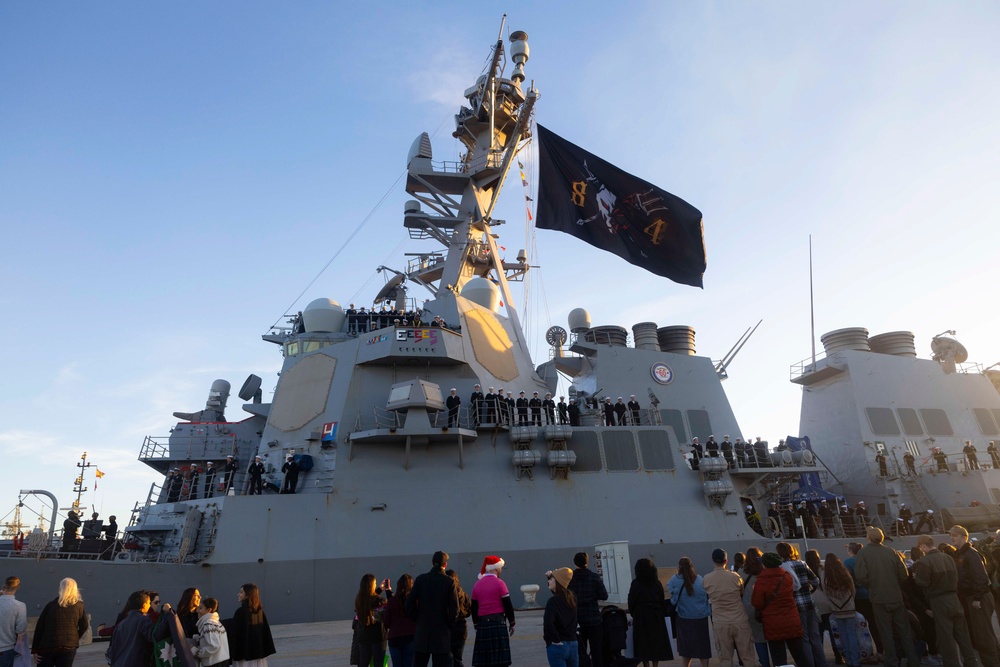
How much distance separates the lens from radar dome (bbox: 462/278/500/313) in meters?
19.4

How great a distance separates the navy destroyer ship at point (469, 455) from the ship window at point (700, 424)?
0.18ft

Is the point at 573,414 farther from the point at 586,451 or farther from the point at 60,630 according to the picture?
the point at 60,630

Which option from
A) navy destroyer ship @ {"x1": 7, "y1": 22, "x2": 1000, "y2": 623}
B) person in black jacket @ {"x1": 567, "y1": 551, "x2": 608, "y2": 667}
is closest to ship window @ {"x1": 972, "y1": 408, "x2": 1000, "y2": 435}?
navy destroyer ship @ {"x1": 7, "y1": 22, "x2": 1000, "y2": 623}

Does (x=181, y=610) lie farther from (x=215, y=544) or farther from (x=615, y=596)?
(x=215, y=544)

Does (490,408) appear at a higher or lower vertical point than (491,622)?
higher

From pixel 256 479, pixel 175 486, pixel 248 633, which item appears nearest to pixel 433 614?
pixel 248 633

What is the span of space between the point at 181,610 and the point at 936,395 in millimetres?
26211

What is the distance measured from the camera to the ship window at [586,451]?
16016 millimetres

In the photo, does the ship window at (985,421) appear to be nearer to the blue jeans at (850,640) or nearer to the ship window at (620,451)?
the ship window at (620,451)

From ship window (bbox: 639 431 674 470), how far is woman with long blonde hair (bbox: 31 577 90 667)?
42.1 feet

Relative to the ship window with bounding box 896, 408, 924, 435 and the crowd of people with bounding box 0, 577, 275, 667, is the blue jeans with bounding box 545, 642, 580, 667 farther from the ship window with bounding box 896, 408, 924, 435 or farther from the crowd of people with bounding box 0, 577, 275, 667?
the ship window with bounding box 896, 408, 924, 435

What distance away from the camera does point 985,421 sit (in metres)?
24.1

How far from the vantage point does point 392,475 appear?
15.0 meters

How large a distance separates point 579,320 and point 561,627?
16801 mm
